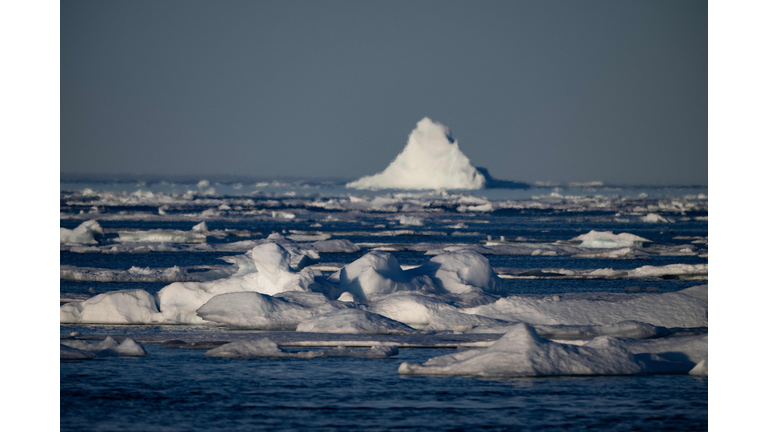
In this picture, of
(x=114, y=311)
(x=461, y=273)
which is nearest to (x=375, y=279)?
(x=461, y=273)

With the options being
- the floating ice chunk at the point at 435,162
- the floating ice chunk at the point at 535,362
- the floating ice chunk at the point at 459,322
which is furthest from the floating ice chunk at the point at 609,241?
the floating ice chunk at the point at 435,162

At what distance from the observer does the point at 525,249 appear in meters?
30.4

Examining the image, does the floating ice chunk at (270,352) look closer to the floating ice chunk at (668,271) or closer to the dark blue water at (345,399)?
the dark blue water at (345,399)

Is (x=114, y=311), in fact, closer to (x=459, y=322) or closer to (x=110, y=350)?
(x=110, y=350)

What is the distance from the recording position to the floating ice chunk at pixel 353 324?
13.2 m

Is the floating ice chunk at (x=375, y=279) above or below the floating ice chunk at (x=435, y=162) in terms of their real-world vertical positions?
below

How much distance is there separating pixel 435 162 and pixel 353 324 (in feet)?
249

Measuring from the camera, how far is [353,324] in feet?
43.4

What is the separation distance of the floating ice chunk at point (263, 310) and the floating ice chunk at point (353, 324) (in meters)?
0.35

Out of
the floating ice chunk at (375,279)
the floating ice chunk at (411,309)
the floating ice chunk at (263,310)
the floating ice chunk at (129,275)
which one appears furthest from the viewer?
the floating ice chunk at (129,275)

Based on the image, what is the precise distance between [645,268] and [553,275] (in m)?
2.70

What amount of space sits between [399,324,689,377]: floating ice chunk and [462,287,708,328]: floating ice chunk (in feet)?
9.41
